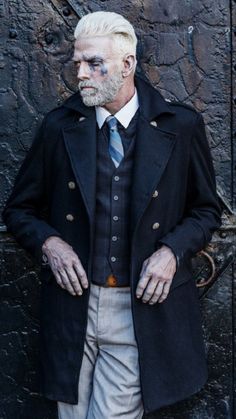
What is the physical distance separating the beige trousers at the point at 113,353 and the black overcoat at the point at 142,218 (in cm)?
5

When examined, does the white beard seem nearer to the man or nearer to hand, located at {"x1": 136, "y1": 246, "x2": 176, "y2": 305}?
the man

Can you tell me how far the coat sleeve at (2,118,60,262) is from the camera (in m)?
3.10

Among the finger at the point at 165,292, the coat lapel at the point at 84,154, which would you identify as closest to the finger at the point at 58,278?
the coat lapel at the point at 84,154

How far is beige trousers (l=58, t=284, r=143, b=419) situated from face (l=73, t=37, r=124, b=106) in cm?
64

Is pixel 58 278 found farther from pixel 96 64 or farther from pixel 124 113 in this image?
pixel 96 64

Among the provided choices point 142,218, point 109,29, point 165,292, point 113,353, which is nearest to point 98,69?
point 109,29

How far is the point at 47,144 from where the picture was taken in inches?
123

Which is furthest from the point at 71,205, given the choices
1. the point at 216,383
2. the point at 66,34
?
the point at 216,383

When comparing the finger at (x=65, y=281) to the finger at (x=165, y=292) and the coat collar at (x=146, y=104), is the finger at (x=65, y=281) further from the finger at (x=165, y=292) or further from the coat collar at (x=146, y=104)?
the coat collar at (x=146, y=104)

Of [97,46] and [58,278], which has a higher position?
[97,46]

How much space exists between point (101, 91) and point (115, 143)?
18 cm

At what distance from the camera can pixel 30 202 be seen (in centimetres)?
319

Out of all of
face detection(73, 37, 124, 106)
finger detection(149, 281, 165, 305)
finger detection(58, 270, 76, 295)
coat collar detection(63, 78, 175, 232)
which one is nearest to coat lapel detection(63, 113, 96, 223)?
coat collar detection(63, 78, 175, 232)

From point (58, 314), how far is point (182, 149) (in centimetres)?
70
